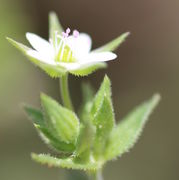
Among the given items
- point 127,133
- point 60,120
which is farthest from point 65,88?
point 127,133

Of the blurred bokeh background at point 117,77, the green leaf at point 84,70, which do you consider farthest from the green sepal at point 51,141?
the blurred bokeh background at point 117,77

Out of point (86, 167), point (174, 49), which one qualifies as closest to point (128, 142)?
point (86, 167)

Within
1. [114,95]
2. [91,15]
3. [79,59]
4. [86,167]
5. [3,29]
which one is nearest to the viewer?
[86,167]

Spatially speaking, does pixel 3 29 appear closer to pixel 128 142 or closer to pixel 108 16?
pixel 108 16

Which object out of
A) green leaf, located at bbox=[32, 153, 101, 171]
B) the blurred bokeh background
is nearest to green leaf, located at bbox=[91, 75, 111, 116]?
green leaf, located at bbox=[32, 153, 101, 171]

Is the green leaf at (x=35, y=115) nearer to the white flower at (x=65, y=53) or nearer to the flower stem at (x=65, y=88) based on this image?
the flower stem at (x=65, y=88)

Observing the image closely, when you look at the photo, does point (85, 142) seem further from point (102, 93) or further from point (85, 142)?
point (102, 93)
